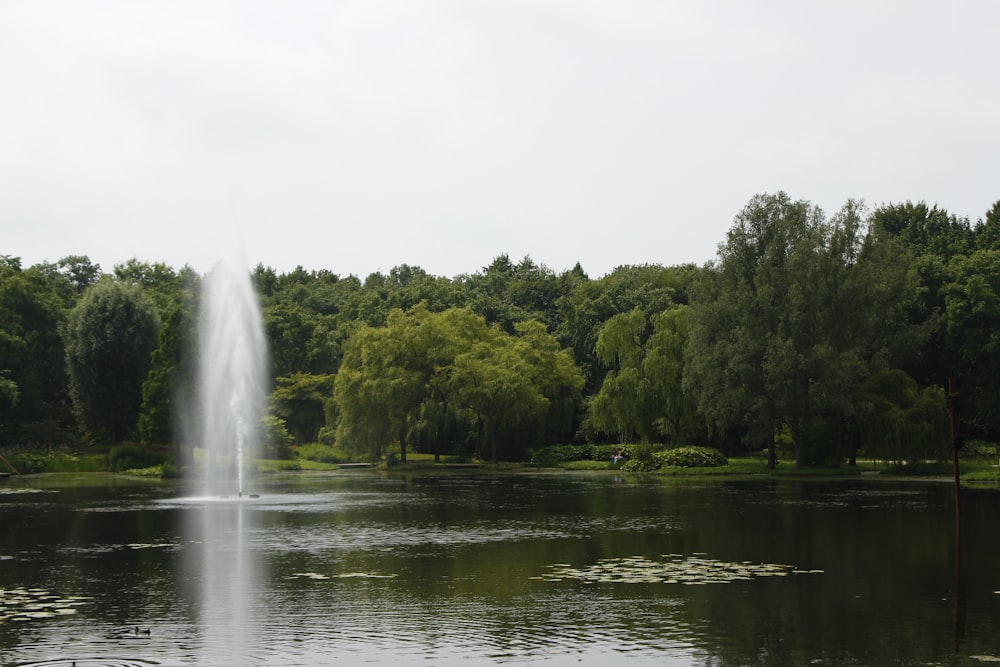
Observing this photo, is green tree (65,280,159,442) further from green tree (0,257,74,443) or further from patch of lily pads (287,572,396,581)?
patch of lily pads (287,572,396,581)

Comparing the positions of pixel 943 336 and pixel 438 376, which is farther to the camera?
pixel 438 376

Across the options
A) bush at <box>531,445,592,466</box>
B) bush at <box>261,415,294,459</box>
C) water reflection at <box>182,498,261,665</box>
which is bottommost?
water reflection at <box>182,498,261,665</box>

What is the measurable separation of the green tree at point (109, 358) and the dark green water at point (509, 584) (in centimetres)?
3846

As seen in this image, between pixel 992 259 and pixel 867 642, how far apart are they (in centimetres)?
5645

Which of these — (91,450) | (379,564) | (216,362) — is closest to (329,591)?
(379,564)

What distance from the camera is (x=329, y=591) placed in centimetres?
2211

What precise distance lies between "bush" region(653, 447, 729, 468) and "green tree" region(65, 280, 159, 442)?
132ft

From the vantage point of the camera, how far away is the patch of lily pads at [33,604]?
19719 mm

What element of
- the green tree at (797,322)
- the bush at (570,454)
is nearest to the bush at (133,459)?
the bush at (570,454)

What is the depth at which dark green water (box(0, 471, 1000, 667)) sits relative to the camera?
655 inches

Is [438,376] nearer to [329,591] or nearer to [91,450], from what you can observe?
[91,450]

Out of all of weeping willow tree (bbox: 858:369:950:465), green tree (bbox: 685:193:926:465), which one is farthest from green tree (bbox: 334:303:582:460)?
weeping willow tree (bbox: 858:369:950:465)

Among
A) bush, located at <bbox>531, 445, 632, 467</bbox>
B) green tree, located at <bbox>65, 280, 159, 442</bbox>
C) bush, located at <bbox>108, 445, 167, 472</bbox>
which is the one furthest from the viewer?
green tree, located at <bbox>65, 280, 159, 442</bbox>

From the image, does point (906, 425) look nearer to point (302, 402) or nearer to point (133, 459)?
point (133, 459)
